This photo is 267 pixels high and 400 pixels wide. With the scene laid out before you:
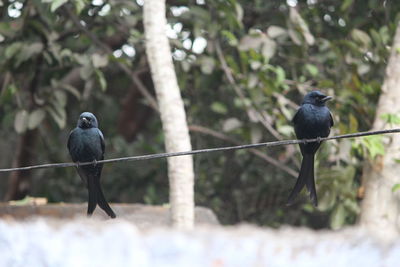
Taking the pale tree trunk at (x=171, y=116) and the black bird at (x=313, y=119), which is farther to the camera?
the pale tree trunk at (x=171, y=116)

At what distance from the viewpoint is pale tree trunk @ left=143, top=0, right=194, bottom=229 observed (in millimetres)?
4941

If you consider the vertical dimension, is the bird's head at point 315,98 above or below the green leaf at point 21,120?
above

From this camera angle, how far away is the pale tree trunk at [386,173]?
6.08 meters

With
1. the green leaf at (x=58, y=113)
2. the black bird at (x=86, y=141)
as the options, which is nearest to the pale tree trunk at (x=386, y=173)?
the green leaf at (x=58, y=113)

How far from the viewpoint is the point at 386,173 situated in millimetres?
6109

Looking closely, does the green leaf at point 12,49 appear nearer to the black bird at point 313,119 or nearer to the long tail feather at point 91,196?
the black bird at point 313,119

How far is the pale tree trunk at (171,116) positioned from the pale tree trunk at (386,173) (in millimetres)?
1904

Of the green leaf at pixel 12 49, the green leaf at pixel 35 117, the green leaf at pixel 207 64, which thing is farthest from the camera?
the green leaf at pixel 207 64

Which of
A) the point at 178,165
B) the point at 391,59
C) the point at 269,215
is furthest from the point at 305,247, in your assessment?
the point at 269,215

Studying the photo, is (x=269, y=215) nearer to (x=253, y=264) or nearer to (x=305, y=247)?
(x=305, y=247)

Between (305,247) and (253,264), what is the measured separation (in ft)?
4.37

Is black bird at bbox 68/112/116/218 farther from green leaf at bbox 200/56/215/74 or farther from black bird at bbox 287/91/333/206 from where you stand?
green leaf at bbox 200/56/215/74

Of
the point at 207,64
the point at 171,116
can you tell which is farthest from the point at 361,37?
the point at 171,116

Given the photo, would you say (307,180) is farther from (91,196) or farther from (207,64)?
(207,64)
